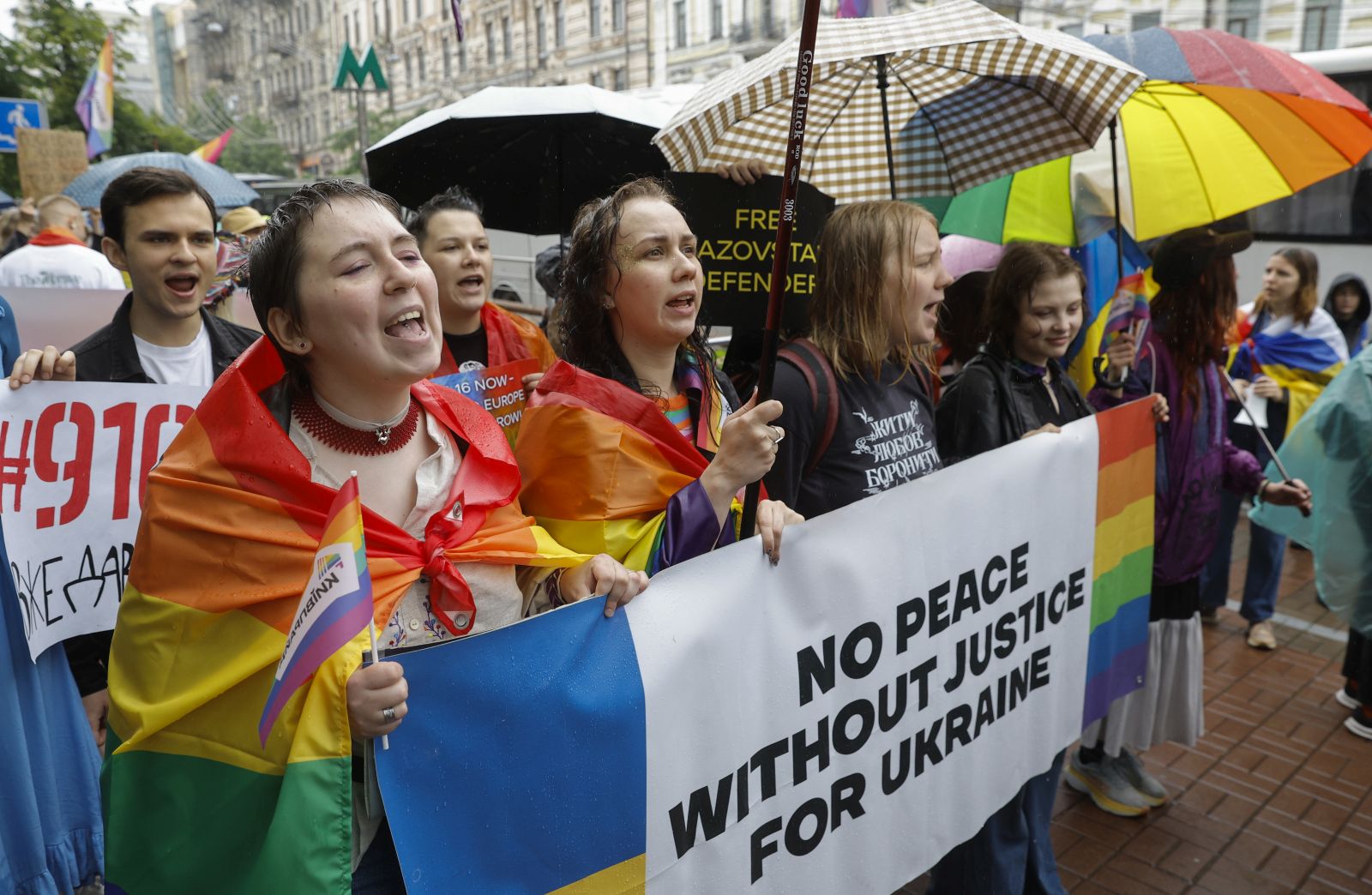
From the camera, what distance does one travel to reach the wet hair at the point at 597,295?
7.57 ft

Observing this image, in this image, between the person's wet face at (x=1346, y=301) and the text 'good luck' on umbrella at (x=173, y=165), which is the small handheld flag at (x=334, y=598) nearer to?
the person's wet face at (x=1346, y=301)

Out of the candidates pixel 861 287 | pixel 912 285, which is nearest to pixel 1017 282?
pixel 912 285

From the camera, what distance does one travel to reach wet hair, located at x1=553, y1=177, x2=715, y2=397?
231 cm

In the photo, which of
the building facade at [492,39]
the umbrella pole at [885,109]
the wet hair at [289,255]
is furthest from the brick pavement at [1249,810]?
the building facade at [492,39]

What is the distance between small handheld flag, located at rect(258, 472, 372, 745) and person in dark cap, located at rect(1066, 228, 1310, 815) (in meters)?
2.88

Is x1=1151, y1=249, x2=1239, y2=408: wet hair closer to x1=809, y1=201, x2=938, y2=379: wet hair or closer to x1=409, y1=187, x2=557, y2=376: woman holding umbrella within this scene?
x1=809, y1=201, x2=938, y2=379: wet hair

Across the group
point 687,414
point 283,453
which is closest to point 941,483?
point 687,414

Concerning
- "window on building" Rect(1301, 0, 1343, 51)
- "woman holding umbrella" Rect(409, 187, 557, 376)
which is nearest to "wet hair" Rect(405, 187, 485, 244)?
"woman holding umbrella" Rect(409, 187, 557, 376)

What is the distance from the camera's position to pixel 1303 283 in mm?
6520

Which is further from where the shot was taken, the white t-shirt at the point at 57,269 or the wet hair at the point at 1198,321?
the white t-shirt at the point at 57,269

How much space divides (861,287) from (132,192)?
2.08m

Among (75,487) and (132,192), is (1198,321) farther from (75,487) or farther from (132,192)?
(75,487)

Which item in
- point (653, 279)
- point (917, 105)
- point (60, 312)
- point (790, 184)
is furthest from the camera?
point (917, 105)

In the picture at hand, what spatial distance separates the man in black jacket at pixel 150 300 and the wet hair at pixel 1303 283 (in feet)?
21.0
